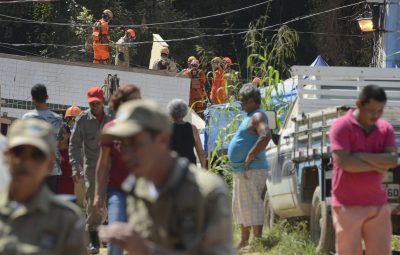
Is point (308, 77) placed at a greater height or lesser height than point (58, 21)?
lesser

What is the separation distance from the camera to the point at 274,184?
13.7 m

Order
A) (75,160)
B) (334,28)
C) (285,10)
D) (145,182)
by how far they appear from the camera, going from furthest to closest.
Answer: (285,10), (334,28), (75,160), (145,182)

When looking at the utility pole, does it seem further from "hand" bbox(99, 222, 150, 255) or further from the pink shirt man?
"hand" bbox(99, 222, 150, 255)

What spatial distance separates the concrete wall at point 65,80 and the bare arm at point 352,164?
611 inches

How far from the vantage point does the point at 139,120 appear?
4734mm

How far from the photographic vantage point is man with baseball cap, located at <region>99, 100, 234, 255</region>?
4672 mm

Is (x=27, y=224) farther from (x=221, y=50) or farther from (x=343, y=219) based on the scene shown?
(x=221, y=50)

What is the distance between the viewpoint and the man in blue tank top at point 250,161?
12484 mm

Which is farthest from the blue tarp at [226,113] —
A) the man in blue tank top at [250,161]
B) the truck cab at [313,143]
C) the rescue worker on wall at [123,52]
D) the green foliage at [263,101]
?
the rescue worker on wall at [123,52]

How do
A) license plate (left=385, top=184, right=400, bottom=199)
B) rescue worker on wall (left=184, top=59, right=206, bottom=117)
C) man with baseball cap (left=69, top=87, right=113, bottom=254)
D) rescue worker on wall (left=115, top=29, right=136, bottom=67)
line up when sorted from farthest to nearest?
rescue worker on wall (left=115, top=29, right=136, bottom=67) < rescue worker on wall (left=184, top=59, right=206, bottom=117) < man with baseball cap (left=69, top=87, right=113, bottom=254) < license plate (left=385, top=184, right=400, bottom=199)

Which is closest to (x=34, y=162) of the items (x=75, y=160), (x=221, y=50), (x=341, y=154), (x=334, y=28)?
(x=341, y=154)

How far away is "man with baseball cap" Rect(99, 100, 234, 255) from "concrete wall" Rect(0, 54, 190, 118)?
19.2 metres

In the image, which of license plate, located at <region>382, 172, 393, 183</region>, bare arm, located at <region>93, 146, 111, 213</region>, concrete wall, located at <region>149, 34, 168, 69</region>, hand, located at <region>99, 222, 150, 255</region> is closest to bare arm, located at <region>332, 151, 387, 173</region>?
bare arm, located at <region>93, 146, 111, 213</region>

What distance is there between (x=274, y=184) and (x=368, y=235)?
194 inches
